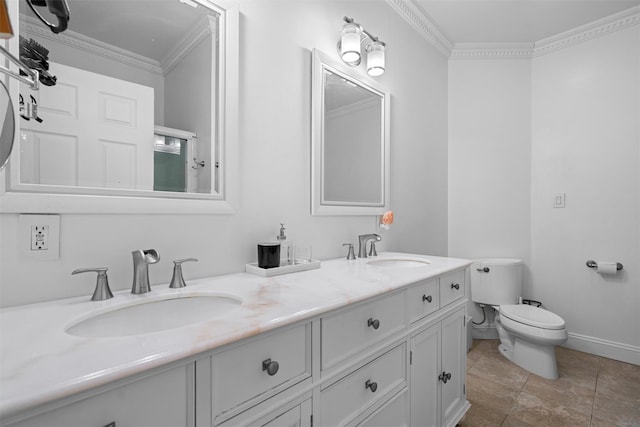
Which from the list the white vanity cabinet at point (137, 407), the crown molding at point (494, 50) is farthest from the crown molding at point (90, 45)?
the crown molding at point (494, 50)

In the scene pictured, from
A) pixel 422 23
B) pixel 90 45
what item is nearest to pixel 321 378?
pixel 90 45

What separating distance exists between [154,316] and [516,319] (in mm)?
2290

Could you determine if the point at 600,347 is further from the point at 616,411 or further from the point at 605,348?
the point at 616,411

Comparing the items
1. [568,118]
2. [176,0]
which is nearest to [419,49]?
[568,118]

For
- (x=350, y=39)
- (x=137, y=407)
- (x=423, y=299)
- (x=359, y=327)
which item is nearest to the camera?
(x=137, y=407)

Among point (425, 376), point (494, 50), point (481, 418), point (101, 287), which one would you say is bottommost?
point (481, 418)

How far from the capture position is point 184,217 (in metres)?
1.14

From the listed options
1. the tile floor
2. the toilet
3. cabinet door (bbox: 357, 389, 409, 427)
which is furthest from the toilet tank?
cabinet door (bbox: 357, 389, 409, 427)

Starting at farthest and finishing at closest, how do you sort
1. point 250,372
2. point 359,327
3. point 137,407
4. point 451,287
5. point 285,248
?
1. point 451,287
2. point 285,248
3. point 359,327
4. point 250,372
5. point 137,407

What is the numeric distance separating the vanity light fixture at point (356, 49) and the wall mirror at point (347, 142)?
6 centimetres

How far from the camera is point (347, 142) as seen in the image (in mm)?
1798

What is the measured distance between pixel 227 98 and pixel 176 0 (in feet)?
1.20

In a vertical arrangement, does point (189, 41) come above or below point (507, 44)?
below

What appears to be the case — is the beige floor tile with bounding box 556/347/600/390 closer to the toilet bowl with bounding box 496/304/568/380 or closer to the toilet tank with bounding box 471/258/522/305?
the toilet bowl with bounding box 496/304/568/380
